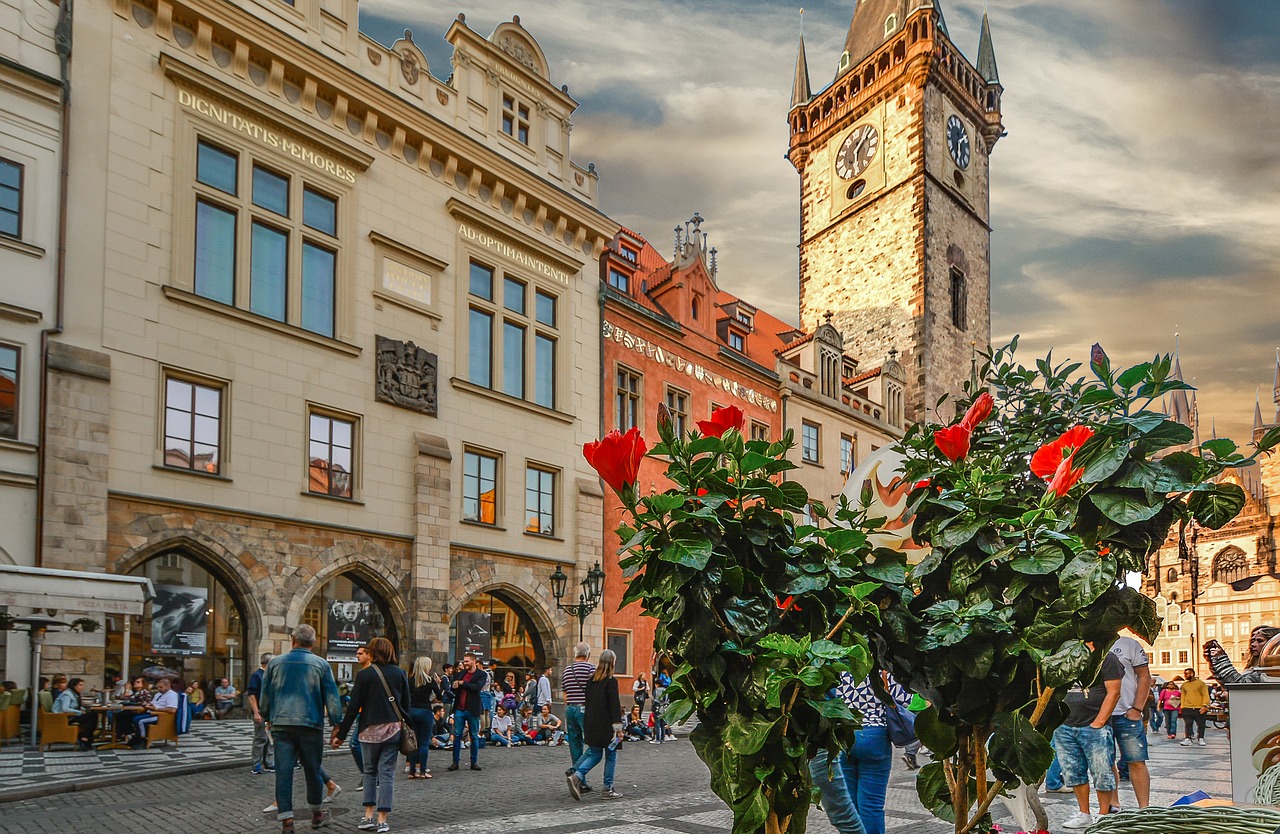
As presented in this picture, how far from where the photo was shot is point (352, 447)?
65.8 ft

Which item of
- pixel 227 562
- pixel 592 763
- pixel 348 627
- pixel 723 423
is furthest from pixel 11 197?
pixel 723 423

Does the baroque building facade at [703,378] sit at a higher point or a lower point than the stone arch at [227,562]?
higher

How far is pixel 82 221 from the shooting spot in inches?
648

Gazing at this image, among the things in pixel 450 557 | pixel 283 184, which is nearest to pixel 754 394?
pixel 450 557

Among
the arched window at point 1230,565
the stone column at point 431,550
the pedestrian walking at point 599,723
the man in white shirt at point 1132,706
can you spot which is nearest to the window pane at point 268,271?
the stone column at point 431,550

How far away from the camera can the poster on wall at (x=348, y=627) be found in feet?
63.3

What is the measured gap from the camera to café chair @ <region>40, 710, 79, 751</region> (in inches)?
566

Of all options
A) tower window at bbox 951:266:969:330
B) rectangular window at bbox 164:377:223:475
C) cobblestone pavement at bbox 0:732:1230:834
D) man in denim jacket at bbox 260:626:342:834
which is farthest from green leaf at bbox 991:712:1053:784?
tower window at bbox 951:266:969:330

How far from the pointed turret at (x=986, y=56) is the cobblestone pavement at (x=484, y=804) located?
42.9 metres

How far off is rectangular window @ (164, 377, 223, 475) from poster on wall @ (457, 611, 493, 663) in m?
6.28

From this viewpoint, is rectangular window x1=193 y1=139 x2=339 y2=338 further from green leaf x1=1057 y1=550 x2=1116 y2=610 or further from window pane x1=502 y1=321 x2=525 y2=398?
green leaf x1=1057 y1=550 x2=1116 y2=610

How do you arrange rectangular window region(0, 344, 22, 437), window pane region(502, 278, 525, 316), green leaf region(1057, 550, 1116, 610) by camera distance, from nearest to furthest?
1. green leaf region(1057, 550, 1116, 610)
2. rectangular window region(0, 344, 22, 437)
3. window pane region(502, 278, 525, 316)

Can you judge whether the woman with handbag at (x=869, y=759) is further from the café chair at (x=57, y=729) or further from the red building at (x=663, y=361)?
the red building at (x=663, y=361)

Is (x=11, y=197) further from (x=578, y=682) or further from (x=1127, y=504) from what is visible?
(x=1127, y=504)
